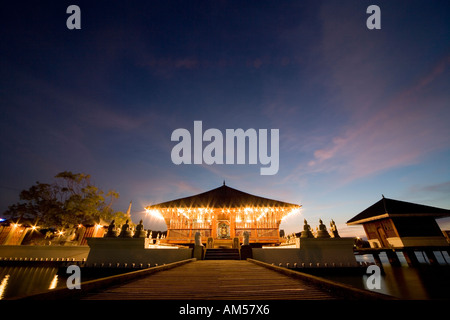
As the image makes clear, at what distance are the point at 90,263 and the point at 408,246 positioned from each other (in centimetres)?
2683

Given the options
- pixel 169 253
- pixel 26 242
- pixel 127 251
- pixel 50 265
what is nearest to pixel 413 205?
pixel 169 253

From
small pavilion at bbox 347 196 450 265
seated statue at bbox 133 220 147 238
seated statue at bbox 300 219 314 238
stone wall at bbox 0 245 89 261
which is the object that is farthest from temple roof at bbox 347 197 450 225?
stone wall at bbox 0 245 89 261

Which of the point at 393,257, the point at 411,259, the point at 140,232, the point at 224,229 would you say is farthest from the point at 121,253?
the point at 411,259

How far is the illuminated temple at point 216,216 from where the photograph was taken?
16.0m

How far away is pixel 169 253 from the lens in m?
9.27

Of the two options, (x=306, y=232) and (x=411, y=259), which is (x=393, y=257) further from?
(x=306, y=232)

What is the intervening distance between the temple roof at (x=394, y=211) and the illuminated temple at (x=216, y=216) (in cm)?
1086

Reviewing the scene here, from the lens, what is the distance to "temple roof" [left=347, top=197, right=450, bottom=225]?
1853 centimetres

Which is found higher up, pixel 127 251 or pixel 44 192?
pixel 44 192

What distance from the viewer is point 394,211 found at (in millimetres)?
19266

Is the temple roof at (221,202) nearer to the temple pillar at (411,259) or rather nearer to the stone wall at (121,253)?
the stone wall at (121,253)
